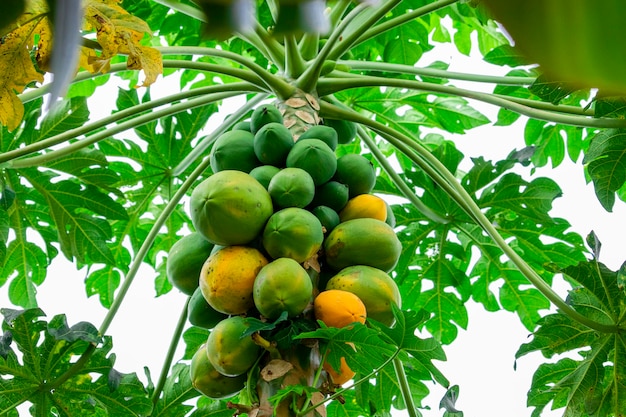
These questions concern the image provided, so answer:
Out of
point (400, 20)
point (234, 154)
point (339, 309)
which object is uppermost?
point (400, 20)

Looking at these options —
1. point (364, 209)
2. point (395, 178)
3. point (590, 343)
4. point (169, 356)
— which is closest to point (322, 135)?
point (364, 209)

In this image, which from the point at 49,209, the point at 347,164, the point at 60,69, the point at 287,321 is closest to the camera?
the point at 60,69

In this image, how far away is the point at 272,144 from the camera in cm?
193

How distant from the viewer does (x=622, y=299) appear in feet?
6.59

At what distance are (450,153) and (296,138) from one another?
0.85m

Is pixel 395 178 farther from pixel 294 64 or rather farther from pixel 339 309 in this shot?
pixel 339 309

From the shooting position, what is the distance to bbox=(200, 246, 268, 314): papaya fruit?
164 cm

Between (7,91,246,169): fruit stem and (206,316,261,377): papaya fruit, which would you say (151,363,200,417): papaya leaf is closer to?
(206,316,261,377): papaya fruit

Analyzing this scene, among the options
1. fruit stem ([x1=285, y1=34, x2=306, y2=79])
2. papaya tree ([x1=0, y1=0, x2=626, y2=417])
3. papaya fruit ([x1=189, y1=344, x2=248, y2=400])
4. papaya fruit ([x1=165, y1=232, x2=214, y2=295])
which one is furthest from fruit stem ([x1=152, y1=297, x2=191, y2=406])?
fruit stem ([x1=285, y1=34, x2=306, y2=79])

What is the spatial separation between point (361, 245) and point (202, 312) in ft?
1.46

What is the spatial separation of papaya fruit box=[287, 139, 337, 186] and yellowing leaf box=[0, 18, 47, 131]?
2.32ft

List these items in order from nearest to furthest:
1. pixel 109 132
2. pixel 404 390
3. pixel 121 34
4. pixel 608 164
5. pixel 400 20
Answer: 1. pixel 121 34
2. pixel 404 390
3. pixel 608 164
4. pixel 109 132
5. pixel 400 20

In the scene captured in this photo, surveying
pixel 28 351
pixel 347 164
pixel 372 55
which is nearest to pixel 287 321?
pixel 347 164

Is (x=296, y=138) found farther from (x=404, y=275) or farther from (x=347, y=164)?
(x=404, y=275)
